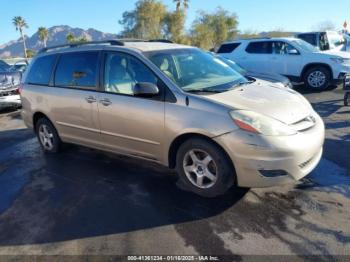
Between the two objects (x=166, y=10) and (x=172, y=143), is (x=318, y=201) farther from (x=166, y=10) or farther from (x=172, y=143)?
(x=166, y=10)

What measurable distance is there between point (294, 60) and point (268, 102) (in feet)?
27.6

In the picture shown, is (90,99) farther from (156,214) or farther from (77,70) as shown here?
(156,214)

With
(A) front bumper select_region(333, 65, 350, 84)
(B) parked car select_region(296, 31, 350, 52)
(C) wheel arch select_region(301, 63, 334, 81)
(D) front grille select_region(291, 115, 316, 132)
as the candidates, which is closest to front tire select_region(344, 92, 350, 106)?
(A) front bumper select_region(333, 65, 350, 84)

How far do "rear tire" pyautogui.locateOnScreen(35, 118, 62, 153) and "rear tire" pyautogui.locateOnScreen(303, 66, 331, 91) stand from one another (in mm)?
8595

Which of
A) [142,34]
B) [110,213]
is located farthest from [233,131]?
[142,34]

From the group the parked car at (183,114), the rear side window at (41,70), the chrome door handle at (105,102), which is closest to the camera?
the parked car at (183,114)

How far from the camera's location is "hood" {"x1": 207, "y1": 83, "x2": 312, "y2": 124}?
391 cm

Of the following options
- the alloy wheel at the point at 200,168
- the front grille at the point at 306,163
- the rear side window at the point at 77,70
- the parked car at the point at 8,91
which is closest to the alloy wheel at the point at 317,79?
the front grille at the point at 306,163

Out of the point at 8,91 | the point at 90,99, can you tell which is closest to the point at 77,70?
the point at 90,99

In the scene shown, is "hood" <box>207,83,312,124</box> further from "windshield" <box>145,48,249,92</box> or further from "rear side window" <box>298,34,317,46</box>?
"rear side window" <box>298,34,317,46</box>

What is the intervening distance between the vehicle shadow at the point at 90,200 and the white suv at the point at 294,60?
8.13 metres

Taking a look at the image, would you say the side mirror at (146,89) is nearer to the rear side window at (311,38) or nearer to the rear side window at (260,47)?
the rear side window at (260,47)

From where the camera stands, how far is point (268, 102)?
414cm

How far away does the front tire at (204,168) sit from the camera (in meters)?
3.91
